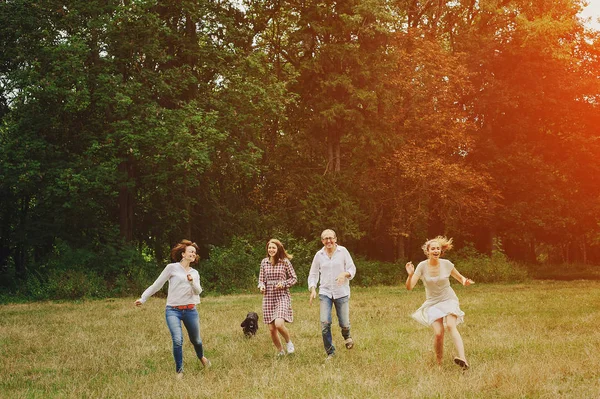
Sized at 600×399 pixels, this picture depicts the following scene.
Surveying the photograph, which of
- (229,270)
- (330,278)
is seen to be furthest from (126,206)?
(330,278)

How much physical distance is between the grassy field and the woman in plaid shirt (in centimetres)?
47

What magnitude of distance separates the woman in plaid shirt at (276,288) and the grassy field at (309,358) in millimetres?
473

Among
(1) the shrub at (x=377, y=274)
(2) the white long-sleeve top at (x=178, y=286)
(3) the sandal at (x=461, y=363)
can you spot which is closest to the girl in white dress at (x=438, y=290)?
(3) the sandal at (x=461, y=363)

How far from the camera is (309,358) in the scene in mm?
10852

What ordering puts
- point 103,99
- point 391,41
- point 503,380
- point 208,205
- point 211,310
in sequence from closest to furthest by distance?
point 503,380 < point 211,310 < point 103,99 < point 208,205 < point 391,41

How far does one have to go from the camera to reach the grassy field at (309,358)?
27.7 ft

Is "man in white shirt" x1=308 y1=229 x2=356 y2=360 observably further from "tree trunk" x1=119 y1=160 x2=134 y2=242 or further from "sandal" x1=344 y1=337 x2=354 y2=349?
"tree trunk" x1=119 y1=160 x2=134 y2=242

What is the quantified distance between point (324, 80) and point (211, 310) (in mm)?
17399

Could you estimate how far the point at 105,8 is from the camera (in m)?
26.5

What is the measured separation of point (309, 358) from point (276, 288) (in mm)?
1359

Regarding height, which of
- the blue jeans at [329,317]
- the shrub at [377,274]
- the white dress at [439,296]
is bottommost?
the shrub at [377,274]

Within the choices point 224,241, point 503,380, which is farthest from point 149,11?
point 503,380

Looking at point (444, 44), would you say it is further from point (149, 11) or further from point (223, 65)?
point (149, 11)

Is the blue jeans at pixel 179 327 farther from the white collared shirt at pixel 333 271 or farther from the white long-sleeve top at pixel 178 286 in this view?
the white collared shirt at pixel 333 271
